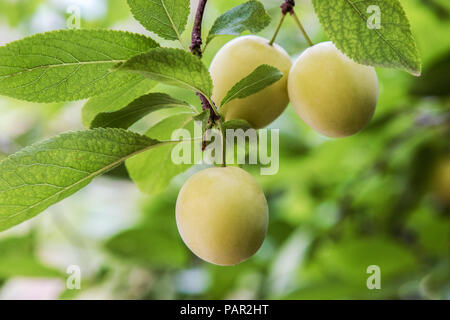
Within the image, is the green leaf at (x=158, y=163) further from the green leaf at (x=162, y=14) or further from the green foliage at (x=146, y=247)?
the green foliage at (x=146, y=247)

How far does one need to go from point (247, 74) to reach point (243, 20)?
59 mm

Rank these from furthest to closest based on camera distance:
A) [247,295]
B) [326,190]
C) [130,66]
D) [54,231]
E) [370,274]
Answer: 1. [54,231]
2. [326,190]
3. [247,295]
4. [370,274]
5. [130,66]

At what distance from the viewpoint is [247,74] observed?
53cm

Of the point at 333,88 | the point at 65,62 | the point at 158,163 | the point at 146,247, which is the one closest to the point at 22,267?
the point at 146,247

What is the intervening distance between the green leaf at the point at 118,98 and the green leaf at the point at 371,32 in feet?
0.65

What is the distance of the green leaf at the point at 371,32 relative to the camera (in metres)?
0.43

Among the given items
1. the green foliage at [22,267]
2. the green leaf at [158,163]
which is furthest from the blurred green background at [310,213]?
the green leaf at [158,163]

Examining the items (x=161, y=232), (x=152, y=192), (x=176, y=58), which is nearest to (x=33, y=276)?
(x=161, y=232)

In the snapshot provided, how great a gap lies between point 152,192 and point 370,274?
2.46 feet

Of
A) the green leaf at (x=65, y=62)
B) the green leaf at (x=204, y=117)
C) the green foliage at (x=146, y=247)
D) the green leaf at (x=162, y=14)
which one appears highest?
the green foliage at (x=146, y=247)

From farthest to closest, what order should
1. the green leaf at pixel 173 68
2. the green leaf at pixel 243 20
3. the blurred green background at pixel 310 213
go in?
the blurred green background at pixel 310 213 → the green leaf at pixel 243 20 → the green leaf at pixel 173 68

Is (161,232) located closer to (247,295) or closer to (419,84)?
(247,295)

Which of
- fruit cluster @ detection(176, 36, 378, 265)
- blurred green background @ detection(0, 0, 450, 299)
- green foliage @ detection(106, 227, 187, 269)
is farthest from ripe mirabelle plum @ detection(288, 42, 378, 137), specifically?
green foliage @ detection(106, 227, 187, 269)
